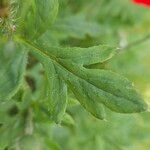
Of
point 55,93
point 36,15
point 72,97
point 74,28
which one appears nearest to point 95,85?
point 55,93

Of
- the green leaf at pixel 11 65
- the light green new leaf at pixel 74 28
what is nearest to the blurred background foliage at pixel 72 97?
the light green new leaf at pixel 74 28

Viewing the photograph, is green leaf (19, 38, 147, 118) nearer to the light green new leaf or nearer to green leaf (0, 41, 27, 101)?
green leaf (0, 41, 27, 101)

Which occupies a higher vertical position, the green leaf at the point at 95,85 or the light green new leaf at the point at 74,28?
the light green new leaf at the point at 74,28

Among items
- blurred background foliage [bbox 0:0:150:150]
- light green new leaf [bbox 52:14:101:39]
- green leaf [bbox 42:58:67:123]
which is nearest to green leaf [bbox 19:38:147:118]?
green leaf [bbox 42:58:67:123]

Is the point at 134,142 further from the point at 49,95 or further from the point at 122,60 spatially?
the point at 49,95

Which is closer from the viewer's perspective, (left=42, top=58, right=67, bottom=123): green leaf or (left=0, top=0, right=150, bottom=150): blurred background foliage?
(left=42, top=58, right=67, bottom=123): green leaf

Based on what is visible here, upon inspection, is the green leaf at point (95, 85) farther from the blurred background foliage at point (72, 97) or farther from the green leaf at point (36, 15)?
the blurred background foliage at point (72, 97)
